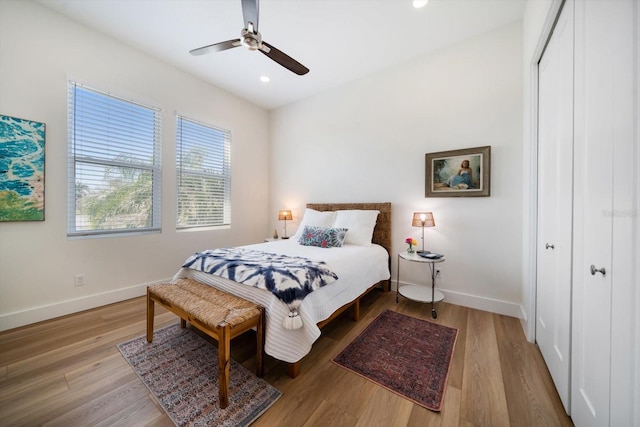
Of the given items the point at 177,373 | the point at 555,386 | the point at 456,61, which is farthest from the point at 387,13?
the point at 177,373

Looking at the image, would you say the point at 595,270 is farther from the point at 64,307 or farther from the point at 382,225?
the point at 64,307

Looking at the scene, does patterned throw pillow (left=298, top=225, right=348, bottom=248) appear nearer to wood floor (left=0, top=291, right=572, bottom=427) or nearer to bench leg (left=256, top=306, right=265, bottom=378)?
wood floor (left=0, top=291, right=572, bottom=427)

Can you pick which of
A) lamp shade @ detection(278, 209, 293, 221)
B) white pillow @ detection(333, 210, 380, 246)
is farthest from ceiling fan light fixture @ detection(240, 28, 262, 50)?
lamp shade @ detection(278, 209, 293, 221)

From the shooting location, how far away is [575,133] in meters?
1.27

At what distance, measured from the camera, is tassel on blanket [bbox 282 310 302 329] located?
1.48 metres

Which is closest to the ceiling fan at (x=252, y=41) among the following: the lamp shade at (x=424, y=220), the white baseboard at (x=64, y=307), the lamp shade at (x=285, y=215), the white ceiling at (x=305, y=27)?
the white ceiling at (x=305, y=27)

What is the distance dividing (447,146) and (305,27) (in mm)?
2086

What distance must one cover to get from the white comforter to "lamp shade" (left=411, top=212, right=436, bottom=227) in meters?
0.57

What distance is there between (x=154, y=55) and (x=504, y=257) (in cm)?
481

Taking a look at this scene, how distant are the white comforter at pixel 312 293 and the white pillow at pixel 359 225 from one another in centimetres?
14

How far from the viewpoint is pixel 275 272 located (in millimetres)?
1675

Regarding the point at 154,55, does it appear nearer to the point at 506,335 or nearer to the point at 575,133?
the point at 575,133

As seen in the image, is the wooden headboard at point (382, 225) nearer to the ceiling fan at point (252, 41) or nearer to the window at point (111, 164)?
the ceiling fan at point (252, 41)

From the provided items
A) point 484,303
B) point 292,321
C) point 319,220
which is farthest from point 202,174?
point 484,303
